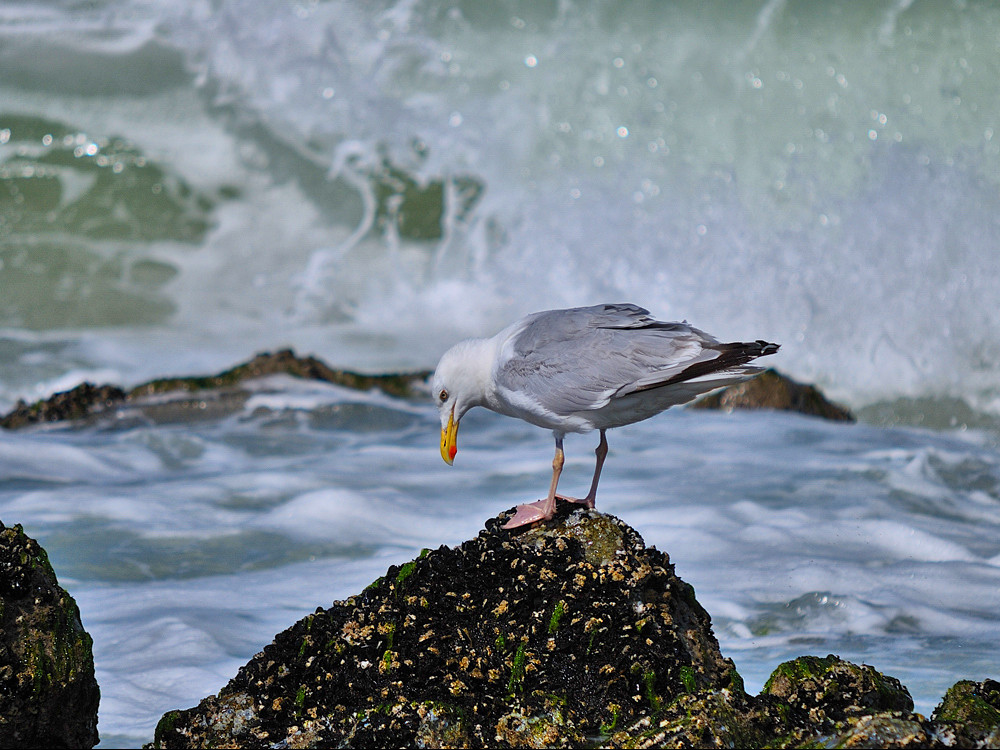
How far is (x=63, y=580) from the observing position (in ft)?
19.0

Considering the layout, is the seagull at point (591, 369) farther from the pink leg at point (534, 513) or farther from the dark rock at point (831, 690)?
the dark rock at point (831, 690)

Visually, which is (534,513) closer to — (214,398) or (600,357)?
(600,357)

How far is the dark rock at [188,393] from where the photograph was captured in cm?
943

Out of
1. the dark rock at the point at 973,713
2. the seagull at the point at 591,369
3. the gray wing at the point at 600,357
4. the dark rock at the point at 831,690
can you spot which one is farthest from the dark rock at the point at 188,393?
the dark rock at the point at 973,713

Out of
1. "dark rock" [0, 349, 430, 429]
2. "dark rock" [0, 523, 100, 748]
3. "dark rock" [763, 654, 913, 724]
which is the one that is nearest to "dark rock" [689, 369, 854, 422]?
"dark rock" [0, 349, 430, 429]

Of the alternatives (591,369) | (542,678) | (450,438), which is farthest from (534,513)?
(450,438)

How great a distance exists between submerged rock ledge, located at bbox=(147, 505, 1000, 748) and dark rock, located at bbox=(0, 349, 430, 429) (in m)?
6.81

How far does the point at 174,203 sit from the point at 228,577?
10893 mm

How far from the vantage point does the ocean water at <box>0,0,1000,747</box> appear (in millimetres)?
6473

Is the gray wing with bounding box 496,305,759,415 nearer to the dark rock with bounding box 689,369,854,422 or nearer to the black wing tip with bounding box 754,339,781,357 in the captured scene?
the black wing tip with bounding box 754,339,781,357

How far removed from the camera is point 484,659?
10.1ft

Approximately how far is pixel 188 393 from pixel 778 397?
18.2 ft

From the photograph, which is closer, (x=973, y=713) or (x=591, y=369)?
(x=973, y=713)

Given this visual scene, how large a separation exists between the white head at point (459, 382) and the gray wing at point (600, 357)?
0.13 meters
